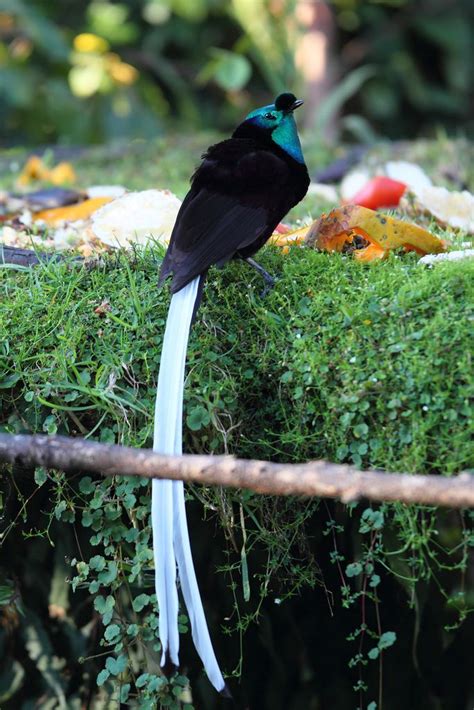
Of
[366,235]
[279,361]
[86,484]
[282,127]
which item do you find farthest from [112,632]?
[282,127]

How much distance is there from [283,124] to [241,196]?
11.5 inches

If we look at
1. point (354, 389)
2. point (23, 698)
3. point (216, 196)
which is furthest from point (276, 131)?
point (23, 698)

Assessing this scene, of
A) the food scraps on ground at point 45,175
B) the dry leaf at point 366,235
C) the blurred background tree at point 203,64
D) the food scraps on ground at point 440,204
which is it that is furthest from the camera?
the blurred background tree at point 203,64

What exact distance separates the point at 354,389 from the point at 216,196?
53 centimetres

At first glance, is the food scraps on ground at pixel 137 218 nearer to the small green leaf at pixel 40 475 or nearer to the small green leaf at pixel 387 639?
the small green leaf at pixel 40 475

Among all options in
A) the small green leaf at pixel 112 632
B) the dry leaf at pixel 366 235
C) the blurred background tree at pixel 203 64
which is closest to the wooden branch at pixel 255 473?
the small green leaf at pixel 112 632

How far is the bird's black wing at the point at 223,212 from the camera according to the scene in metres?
2.02

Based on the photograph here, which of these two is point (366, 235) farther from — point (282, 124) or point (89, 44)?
point (89, 44)

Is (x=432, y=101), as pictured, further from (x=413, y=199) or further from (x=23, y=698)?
(x=23, y=698)

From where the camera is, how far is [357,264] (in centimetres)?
226

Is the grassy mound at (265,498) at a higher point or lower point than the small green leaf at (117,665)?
higher

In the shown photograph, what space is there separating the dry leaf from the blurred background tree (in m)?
4.10

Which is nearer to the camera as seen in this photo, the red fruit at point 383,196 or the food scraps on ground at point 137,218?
the food scraps on ground at point 137,218

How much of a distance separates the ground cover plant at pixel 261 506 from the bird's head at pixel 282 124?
11.5 inches
